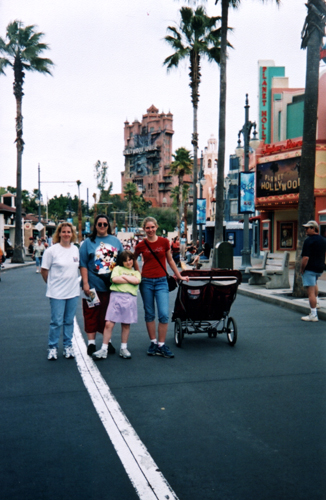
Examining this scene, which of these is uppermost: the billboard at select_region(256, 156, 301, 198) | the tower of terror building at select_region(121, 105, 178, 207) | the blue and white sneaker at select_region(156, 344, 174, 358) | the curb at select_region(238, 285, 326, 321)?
the tower of terror building at select_region(121, 105, 178, 207)

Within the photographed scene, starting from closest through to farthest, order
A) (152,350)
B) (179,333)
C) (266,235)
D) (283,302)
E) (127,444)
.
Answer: (127,444) < (152,350) < (179,333) < (283,302) < (266,235)

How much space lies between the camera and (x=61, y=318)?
684 centimetres

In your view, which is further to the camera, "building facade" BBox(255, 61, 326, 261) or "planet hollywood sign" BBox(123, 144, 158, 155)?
"planet hollywood sign" BBox(123, 144, 158, 155)

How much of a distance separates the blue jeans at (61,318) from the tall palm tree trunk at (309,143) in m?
7.45

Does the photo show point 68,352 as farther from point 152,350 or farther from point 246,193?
point 246,193

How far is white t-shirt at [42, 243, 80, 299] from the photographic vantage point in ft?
22.3

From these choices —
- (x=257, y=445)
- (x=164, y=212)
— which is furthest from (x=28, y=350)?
(x=164, y=212)

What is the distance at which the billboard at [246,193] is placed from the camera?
21.6 meters

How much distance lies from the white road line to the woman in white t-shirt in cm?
77

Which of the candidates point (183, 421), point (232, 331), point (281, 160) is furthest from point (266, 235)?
point (183, 421)

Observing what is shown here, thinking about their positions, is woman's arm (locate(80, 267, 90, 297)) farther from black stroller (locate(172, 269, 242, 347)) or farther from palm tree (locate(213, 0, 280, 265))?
palm tree (locate(213, 0, 280, 265))

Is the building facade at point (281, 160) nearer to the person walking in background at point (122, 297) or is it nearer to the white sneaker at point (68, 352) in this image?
the person walking in background at point (122, 297)

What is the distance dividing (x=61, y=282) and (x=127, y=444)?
3144 millimetres

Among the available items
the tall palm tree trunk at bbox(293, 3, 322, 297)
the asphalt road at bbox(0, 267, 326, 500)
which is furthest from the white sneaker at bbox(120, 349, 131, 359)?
the tall palm tree trunk at bbox(293, 3, 322, 297)
